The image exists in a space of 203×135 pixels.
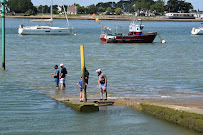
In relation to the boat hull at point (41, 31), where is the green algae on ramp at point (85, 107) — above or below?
below

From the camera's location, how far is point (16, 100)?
22.4 m

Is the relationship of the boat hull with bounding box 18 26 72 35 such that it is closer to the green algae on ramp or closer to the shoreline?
the shoreline

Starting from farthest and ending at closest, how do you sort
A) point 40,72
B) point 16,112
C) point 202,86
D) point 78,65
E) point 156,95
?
point 78,65
point 40,72
point 202,86
point 156,95
point 16,112

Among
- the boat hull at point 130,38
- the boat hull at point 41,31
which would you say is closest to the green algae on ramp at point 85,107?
the boat hull at point 130,38

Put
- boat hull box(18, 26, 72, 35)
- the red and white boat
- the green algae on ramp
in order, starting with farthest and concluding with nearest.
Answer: boat hull box(18, 26, 72, 35) → the red and white boat → the green algae on ramp

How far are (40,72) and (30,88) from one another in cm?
766

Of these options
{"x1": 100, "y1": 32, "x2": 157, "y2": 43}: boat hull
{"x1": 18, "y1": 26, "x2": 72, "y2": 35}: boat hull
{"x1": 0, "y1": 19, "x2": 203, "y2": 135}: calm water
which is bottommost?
{"x1": 0, "y1": 19, "x2": 203, "y2": 135}: calm water

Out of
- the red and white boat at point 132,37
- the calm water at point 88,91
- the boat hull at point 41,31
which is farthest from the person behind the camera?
the boat hull at point 41,31

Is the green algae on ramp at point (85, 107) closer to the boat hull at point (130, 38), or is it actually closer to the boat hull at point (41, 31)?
the boat hull at point (130, 38)

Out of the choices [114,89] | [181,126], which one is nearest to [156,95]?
[114,89]

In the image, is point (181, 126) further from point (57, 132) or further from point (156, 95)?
point (156, 95)

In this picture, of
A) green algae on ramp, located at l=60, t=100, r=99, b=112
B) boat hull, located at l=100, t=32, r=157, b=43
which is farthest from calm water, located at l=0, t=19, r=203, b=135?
boat hull, located at l=100, t=32, r=157, b=43

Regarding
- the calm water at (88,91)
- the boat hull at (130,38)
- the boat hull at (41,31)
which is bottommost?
the calm water at (88,91)

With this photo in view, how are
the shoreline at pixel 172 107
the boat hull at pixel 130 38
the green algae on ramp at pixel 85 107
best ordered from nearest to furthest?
the shoreline at pixel 172 107 < the green algae on ramp at pixel 85 107 < the boat hull at pixel 130 38
